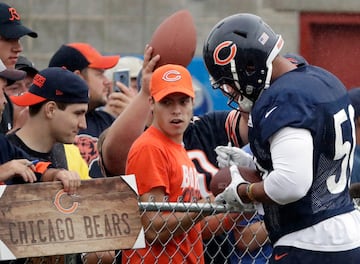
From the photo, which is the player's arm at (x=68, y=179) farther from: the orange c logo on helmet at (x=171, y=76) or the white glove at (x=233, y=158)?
the orange c logo on helmet at (x=171, y=76)

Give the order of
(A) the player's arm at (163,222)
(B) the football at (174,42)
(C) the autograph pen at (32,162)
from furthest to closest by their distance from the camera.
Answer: (B) the football at (174,42) → (A) the player's arm at (163,222) → (C) the autograph pen at (32,162)

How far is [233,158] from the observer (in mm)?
5004

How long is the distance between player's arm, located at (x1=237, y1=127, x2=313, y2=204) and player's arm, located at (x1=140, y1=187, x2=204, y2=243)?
2.19 ft

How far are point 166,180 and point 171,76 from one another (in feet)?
1.85

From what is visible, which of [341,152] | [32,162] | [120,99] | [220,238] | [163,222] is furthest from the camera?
[120,99]

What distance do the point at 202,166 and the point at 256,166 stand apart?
110 centimetres

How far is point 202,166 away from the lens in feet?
19.2

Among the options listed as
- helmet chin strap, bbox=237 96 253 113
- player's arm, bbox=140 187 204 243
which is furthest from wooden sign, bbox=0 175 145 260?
helmet chin strap, bbox=237 96 253 113

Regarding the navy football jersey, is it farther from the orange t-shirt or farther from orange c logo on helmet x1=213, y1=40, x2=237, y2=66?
the orange t-shirt

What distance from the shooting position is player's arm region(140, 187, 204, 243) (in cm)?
493

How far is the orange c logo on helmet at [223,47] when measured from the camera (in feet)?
15.1

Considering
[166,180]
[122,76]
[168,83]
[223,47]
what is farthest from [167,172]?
[122,76]

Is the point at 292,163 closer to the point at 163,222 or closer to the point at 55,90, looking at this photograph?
the point at 163,222

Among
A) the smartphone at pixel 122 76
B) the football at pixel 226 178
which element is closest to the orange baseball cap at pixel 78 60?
the smartphone at pixel 122 76
